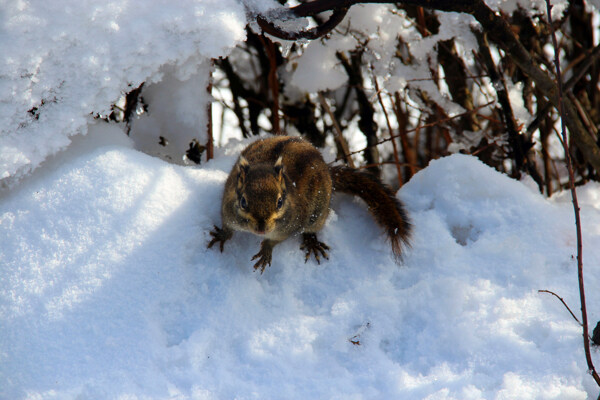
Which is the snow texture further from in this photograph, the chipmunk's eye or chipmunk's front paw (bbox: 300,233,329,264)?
chipmunk's front paw (bbox: 300,233,329,264)

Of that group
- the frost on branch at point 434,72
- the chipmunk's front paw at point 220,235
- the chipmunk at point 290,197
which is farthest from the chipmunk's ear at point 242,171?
the frost on branch at point 434,72

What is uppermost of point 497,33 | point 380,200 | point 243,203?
point 497,33

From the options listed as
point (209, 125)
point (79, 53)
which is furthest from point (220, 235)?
point (79, 53)

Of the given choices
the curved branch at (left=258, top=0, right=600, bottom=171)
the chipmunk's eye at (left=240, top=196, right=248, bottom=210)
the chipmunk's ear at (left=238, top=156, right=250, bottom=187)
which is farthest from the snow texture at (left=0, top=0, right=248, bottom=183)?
the chipmunk's eye at (left=240, top=196, right=248, bottom=210)

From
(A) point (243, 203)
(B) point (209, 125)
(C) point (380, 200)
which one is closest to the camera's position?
(A) point (243, 203)

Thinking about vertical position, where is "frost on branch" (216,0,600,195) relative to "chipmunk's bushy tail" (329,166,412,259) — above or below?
above

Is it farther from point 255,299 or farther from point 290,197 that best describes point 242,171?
point 255,299

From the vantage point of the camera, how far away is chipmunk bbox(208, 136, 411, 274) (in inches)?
68.1

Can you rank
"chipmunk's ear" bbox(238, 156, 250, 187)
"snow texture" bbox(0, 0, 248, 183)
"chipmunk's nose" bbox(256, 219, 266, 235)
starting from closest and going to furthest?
"snow texture" bbox(0, 0, 248, 183) < "chipmunk's nose" bbox(256, 219, 266, 235) < "chipmunk's ear" bbox(238, 156, 250, 187)

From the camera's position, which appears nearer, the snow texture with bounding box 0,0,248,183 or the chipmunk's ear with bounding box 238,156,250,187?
the snow texture with bounding box 0,0,248,183

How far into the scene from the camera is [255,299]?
1.62m

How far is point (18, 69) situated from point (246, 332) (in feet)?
3.40

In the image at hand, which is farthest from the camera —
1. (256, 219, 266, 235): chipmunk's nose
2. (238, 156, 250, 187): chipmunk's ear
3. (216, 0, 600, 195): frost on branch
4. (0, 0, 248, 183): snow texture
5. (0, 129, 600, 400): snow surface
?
(216, 0, 600, 195): frost on branch

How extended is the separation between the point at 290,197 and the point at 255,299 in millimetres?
447
